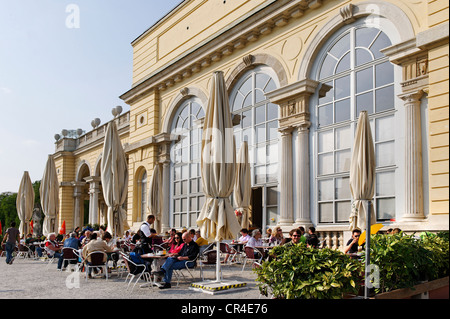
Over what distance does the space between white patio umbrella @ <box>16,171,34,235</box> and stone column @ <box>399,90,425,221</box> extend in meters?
15.7

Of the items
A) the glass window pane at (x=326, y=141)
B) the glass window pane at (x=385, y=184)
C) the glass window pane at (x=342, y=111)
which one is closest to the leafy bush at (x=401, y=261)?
the glass window pane at (x=385, y=184)

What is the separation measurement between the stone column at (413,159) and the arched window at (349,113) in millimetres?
699

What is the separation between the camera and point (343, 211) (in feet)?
43.7

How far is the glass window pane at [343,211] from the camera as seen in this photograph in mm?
13188

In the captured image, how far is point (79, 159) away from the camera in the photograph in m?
37.8

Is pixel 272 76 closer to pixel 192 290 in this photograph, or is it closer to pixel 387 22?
pixel 387 22

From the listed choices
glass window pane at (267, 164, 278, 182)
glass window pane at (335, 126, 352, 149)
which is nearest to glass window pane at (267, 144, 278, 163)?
glass window pane at (267, 164, 278, 182)

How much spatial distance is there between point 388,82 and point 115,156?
791 cm

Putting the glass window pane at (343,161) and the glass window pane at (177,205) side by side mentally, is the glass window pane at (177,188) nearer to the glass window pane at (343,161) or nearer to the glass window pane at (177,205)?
the glass window pane at (177,205)

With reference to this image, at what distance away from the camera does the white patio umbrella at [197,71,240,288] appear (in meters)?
8.90

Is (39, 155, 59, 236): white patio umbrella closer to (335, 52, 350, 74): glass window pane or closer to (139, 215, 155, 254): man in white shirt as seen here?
(139, 215, 155, 254): man in white shirt

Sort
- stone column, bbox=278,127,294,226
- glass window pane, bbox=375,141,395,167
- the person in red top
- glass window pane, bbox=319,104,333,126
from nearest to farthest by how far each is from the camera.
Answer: the person in red top < glass window pane, bbox=375,141,395,167 < glass window pane, bbox=319,104,333,126 < stone column, bbox=278,127,294,226
